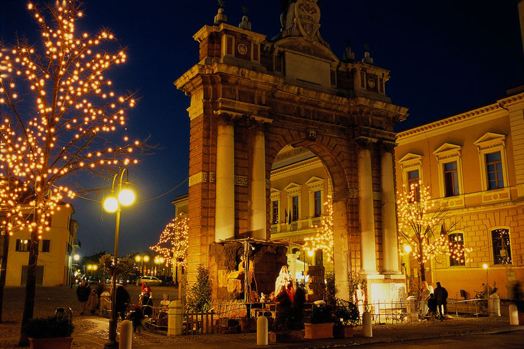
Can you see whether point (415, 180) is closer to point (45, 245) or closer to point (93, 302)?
point (93, 302)

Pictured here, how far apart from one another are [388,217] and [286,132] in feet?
24.3

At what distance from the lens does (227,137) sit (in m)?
22.1

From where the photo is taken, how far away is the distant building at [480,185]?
32.0 m

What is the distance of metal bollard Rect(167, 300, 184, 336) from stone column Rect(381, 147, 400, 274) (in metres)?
12.9

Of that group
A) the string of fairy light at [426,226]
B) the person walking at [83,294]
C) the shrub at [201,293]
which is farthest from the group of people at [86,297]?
the string of fairy light at [426,226]

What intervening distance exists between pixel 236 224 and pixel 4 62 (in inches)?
439

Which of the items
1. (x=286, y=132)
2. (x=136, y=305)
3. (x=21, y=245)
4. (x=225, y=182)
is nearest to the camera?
(x=136, y=305)

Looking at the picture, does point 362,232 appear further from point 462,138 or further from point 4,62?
point 4,62

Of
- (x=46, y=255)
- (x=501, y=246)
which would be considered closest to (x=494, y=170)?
(x=501, y=246)

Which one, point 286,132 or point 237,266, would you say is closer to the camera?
point 237,266

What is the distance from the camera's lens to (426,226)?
3603cm

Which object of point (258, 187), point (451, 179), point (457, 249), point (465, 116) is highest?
point (465, 116)

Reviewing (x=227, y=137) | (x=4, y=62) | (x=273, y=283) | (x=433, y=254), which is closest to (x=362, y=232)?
(x=273, y=283)

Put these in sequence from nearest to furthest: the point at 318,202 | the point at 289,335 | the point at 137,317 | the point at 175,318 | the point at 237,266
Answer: the point at 289,335
the point at 175,318
the point at 137,317
the point at 237,266
the point at 318,202
